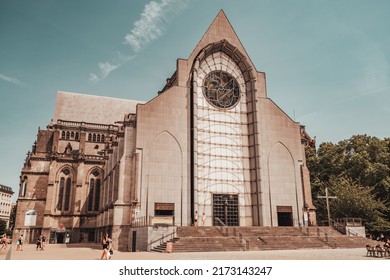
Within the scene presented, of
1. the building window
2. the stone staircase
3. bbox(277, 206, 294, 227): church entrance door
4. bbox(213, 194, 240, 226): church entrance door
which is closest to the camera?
the stone staircase

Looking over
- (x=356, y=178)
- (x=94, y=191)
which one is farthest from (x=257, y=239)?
(x=94, y=191)

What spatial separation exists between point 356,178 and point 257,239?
23.5 metres

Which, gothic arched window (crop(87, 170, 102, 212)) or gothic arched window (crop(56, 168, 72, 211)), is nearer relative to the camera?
gothic arched window (crop(56, 168, 72, 211))

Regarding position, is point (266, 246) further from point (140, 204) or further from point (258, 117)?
point (258, 117)

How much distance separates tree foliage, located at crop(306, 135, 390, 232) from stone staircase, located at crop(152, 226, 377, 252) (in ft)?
25.7

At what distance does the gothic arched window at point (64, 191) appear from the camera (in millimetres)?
52206

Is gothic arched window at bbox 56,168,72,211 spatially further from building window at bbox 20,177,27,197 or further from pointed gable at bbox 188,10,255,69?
pointed gable at bbox 188,10,255,69

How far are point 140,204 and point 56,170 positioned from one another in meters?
28.5

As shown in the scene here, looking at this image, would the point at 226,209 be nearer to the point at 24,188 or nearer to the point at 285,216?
the point at 285,216

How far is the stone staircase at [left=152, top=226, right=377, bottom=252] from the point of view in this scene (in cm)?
2352

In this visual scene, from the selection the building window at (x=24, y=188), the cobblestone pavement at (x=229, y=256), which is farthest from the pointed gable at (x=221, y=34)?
the building window at (x=24, y=188)

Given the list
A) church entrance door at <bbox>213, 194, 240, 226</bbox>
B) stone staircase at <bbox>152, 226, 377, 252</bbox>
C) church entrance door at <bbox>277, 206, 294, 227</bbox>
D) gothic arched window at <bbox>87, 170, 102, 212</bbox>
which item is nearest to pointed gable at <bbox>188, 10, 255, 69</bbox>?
church entrance door at <bbox>213, 194, 240, 226</bbox>

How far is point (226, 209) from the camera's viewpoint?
34.1m
